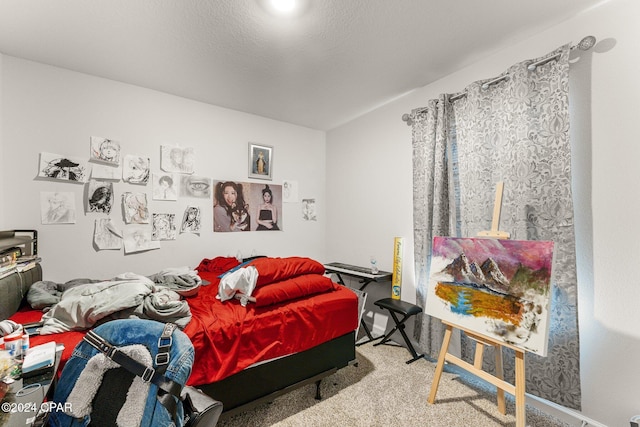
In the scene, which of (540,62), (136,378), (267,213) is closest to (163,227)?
(267,213)

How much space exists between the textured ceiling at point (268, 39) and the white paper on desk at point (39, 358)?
1879mm

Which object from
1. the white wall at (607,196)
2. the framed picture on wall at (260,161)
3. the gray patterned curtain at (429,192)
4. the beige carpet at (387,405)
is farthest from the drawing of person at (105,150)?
the white wall at (607,196)

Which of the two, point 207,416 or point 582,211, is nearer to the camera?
point 207,416

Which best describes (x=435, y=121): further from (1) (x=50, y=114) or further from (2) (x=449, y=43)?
(1) (x=50, y=114)

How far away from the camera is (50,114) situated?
7.36 feet

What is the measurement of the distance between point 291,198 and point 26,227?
2.49 m

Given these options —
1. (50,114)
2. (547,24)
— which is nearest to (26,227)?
(50,114)

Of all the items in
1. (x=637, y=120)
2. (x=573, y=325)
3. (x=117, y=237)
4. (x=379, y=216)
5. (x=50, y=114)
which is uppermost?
(x=50, y=114)

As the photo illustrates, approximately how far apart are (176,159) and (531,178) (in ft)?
10.3

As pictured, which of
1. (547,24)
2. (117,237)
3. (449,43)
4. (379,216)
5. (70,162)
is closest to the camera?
(547,24)

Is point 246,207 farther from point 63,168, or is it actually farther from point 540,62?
point 540,62

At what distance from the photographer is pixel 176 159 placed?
2.82m

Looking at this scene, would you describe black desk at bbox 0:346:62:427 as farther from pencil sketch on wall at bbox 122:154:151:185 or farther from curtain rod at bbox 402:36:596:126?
curtain rod at bbox 402:36:596:126

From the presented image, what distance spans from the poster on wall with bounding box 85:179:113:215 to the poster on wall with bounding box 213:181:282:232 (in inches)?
37.2
